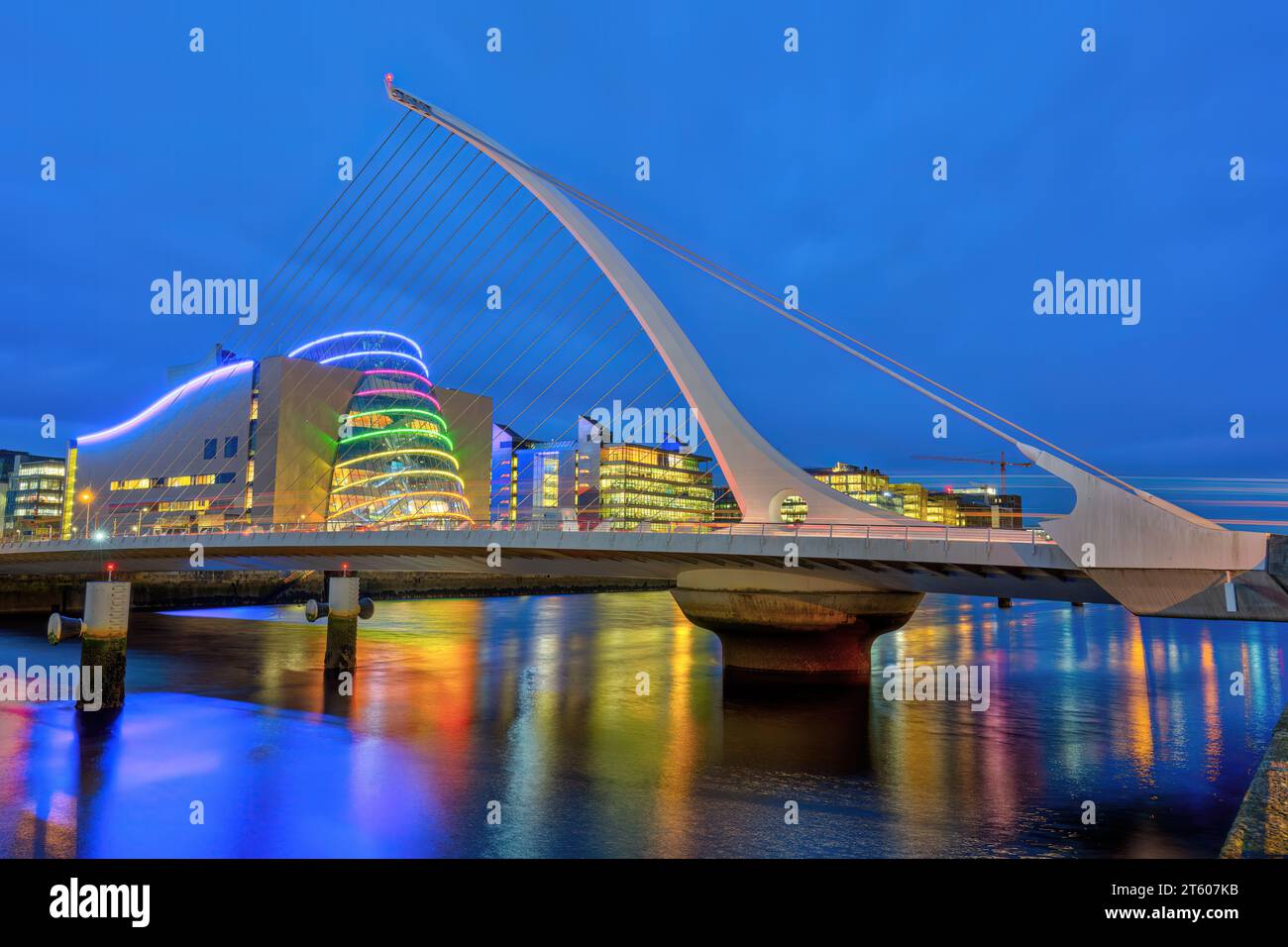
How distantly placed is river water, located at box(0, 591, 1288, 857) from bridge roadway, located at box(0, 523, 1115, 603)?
3350 mm

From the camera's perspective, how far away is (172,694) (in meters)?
25.0

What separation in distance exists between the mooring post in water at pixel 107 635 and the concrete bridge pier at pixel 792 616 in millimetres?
14836

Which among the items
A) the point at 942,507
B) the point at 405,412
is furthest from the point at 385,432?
the point at 942,507

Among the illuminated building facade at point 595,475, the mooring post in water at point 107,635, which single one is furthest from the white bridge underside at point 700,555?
the illuminated building facade at point 595,475

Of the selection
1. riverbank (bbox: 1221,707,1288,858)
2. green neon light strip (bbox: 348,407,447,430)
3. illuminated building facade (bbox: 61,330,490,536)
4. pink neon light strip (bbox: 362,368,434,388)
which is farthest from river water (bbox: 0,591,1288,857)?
pink neon light strip (bbox: 362,368,434,388)

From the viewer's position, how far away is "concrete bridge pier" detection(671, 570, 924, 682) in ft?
78.7

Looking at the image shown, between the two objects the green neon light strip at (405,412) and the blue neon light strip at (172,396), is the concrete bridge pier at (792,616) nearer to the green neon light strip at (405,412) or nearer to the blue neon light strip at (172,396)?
the green neon light strip at (405,412)

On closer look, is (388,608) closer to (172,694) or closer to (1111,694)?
(172,694)

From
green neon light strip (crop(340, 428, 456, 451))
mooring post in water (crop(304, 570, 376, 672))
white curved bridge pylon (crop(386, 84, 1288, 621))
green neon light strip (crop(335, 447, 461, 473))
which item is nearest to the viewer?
white curved bridge pylon (crop(386, 84, 1288, 621))

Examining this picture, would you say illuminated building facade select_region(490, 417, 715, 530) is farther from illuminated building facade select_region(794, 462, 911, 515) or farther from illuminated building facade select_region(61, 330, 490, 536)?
illuminated building facade select_region(61, 330, 490, 536)

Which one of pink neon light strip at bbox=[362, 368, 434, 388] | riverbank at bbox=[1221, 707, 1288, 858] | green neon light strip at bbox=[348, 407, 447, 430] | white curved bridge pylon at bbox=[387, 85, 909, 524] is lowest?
riverbank at bbox=[1221, 707, 1288, 858]

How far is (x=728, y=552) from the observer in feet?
69.8

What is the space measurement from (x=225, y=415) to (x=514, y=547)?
55893 mm

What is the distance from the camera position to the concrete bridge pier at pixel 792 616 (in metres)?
24.0
